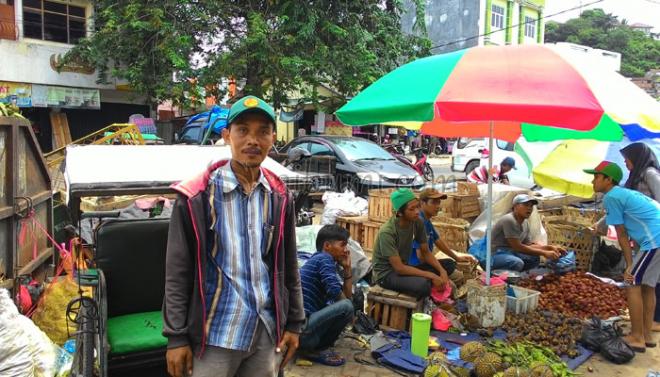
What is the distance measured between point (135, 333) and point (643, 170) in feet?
17.1

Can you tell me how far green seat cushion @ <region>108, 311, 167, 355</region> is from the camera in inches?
112

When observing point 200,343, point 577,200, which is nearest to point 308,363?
point 200,343

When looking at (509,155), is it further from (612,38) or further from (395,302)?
(612,38)

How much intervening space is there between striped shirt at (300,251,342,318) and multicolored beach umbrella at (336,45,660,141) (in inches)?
45.9

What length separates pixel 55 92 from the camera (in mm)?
15664

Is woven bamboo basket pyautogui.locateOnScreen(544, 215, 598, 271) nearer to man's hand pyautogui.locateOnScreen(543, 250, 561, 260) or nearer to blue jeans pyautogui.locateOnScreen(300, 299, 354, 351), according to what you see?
man's hand pyautogui.locateOnScreen(543, 250, 561, 260)

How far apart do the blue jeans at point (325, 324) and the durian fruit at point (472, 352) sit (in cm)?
89

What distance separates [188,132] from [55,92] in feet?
16.4

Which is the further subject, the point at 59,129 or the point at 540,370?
the point at 59,129

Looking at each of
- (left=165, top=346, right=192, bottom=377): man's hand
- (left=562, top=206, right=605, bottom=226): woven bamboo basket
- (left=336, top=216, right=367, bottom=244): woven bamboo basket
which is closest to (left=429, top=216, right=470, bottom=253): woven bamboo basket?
(left=336, top=216, right=367, bottom=244): woven bamboo basket

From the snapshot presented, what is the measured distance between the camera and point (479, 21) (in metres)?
29.8

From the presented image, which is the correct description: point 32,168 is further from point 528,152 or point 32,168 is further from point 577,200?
point 577,200

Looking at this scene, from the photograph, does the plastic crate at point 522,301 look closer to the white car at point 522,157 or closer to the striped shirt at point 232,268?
the white car at point 522,157

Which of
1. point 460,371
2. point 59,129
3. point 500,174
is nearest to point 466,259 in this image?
point 460,371
